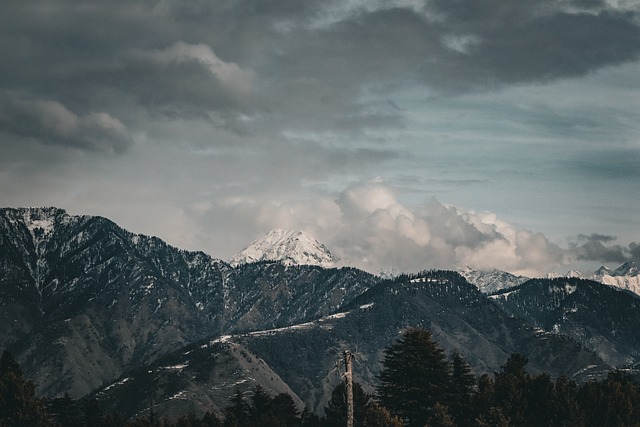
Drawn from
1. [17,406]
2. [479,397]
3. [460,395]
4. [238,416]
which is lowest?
[238,416]

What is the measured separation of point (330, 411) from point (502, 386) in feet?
107

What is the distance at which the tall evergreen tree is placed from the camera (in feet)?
462

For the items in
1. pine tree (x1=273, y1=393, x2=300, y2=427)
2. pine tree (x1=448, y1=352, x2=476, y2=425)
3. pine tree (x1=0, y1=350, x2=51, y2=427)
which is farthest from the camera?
pine tree (x1=273, y1=393, x2=300, y2=427)

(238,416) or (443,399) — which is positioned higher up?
(443,399)

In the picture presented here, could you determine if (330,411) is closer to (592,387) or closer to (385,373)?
(385,373)

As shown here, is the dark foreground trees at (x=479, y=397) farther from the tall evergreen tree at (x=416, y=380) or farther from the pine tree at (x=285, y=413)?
the pine tree at (x=285, y=413)

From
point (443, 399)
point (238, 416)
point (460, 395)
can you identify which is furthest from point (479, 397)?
point (238, 416)

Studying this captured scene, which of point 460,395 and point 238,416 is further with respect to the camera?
point 238,416

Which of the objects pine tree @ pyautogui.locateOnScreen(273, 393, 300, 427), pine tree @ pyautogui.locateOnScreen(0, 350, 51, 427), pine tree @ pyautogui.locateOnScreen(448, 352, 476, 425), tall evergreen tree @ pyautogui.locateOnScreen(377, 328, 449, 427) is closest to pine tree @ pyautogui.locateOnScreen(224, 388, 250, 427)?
pine tree @ pyautogui.locateOnScreen(273, 393, 300, 427)

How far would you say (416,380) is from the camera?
14138cm

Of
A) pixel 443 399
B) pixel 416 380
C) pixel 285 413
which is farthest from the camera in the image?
pixel 285 413

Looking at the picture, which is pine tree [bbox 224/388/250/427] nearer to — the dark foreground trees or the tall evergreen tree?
the dark foreground trees

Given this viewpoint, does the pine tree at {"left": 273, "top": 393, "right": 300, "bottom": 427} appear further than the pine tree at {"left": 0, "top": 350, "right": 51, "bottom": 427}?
Yes

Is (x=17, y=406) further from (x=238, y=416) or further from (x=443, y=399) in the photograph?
(x=443, y=399)
